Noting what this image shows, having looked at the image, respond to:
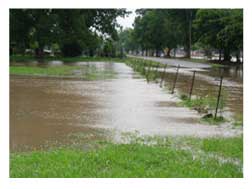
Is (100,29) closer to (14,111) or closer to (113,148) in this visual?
(14,111)

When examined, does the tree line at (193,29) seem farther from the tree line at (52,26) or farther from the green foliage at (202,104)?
the green foliage at (202,104)

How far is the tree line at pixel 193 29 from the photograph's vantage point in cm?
3790

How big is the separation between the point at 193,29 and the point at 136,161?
177 feet

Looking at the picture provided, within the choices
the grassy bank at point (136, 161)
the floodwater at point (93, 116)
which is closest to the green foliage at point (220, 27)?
the floodwater at point (93, 116)

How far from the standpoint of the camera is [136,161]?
229 inches

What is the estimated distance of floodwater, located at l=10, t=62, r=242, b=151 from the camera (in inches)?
325

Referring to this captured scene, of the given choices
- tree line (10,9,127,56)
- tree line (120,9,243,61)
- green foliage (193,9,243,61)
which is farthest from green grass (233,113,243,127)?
tree line (10,9,127,56)

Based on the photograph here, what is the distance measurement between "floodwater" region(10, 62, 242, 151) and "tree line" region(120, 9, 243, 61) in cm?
2322

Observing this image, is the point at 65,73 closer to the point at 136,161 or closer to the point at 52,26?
the point at 52,26

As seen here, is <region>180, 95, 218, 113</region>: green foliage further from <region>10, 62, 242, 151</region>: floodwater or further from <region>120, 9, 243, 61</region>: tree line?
<region>120, 9, 243, 61</region>: tree line

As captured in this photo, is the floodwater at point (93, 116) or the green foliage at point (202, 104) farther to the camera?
the green foliage at point (202, 104)

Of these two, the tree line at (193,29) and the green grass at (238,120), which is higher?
the tree line at (193,29)

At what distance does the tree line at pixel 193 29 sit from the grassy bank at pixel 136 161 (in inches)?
1178
